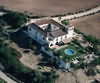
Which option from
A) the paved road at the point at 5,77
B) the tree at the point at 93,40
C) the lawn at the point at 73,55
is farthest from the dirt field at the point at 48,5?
the paved road at the point at 5,77

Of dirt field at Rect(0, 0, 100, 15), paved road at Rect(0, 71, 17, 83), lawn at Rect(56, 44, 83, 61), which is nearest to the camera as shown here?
paved road at Rect(0, 71, 17, 83)

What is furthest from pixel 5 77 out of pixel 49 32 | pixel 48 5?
pixel 48 5

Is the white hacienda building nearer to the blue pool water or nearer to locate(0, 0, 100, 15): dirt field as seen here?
Result: the blue pool water

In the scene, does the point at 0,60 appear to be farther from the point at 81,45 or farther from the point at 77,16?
the point at 77,16

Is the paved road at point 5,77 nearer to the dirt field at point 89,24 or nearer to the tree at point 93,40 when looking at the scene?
the tree at point 93,40

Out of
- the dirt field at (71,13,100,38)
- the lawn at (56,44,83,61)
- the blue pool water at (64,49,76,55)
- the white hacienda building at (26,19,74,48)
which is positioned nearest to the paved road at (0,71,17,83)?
the lawn at (56,44,83,61)

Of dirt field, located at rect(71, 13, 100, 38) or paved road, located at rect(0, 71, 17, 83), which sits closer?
paved road, located at rect(0, 71, 17, 83)

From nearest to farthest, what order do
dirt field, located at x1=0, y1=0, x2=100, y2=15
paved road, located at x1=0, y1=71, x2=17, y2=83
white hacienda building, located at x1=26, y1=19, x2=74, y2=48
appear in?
1. paved road, located at x1=0, y1=71, x2=17, y2=83
2. white hacienda building, located at x1=26, y1=19, x2=74, y2=48
3. dirt field, located at x1=0, y1=0, x2=100, y2=15
